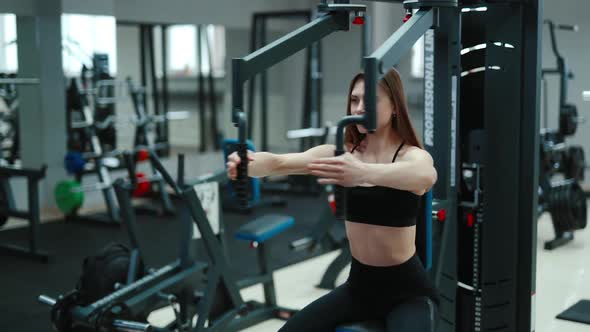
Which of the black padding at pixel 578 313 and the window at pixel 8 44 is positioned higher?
the window at pixel 8 44

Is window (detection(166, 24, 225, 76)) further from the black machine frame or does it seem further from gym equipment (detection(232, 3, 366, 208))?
gym equipment (detection(232, 3, 366, 208))

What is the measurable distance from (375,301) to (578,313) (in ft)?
7.68

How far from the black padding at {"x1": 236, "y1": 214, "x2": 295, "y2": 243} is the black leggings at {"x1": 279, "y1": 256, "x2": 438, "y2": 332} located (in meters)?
1.53

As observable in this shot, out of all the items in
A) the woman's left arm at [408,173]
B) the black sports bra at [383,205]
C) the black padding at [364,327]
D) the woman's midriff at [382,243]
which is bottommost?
the black padding at [364,327]

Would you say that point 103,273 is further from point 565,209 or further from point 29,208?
point 565,209

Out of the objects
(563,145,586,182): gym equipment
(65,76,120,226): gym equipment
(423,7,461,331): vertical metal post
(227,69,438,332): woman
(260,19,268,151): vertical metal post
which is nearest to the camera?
(227,69,438,332): woman

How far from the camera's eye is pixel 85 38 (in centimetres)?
682

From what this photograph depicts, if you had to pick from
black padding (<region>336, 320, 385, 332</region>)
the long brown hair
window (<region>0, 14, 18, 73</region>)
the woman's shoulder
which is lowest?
black padding (<region>336, 320, 385, 332</region>)

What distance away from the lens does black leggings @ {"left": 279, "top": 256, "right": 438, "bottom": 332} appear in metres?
2.21

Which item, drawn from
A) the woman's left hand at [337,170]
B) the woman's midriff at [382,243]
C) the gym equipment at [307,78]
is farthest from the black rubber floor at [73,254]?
the woman's left hand at [337,170]

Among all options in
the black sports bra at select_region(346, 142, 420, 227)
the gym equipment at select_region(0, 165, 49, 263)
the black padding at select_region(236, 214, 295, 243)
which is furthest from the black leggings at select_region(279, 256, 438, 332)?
the gym equipment at select_region(0, 165, 49, 263)

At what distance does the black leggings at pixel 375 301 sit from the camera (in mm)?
2211

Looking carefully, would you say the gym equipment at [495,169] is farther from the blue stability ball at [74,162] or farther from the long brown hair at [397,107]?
the blue stability ball at [74,162]

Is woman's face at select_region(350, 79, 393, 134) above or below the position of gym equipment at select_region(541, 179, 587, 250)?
above
